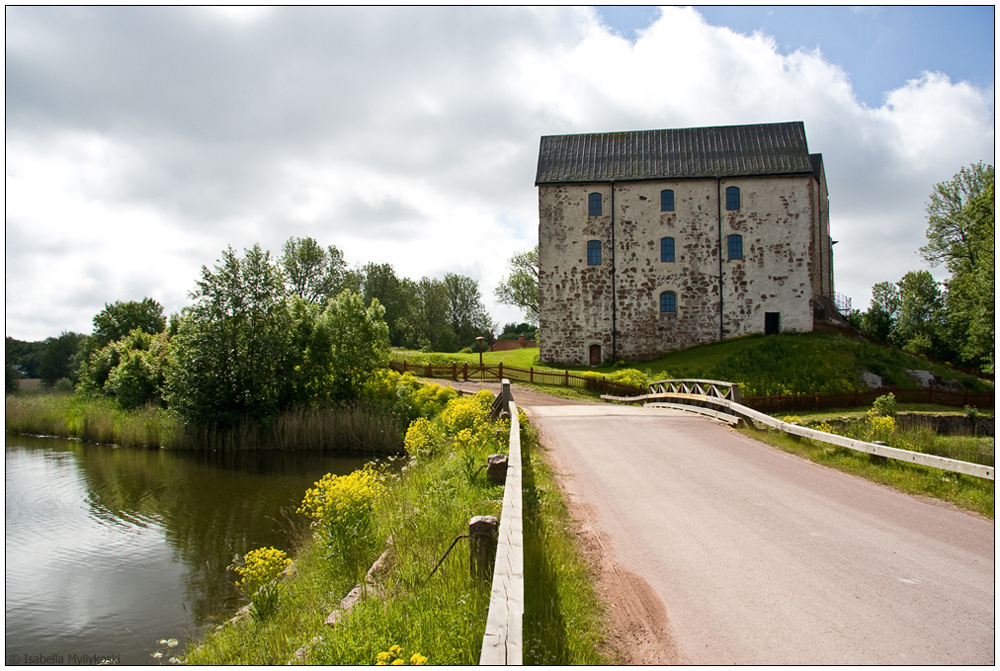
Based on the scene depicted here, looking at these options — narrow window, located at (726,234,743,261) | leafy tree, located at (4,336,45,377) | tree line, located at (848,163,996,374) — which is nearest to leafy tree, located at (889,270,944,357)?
tree line, located at (848,163,996,374)

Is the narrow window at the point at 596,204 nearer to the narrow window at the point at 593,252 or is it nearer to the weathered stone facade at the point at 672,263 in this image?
the weathered stone facade at the point at 672,263

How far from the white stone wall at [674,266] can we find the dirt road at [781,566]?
2768 centimetres

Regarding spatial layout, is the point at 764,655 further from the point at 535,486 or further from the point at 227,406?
the point at 227,406

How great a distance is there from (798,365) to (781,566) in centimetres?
2718

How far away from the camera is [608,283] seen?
3844cm

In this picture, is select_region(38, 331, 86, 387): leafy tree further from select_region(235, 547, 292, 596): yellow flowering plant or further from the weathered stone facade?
select_region(235, 547, 292, 596): yellow flowering plant

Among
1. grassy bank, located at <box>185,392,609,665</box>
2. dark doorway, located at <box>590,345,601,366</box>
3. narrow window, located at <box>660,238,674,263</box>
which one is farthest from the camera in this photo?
dark doorway, located at <box>590,345,601,366</box>

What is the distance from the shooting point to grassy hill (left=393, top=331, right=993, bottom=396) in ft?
93.9

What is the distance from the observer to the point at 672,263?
125 ft

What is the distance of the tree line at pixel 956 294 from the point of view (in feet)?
119

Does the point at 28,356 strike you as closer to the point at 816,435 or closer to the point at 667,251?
the point at 667,251

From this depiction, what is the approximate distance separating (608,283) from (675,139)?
1137 cm

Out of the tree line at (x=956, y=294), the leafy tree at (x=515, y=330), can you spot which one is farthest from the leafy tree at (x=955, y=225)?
the leafy tree at (x=515, y=330)

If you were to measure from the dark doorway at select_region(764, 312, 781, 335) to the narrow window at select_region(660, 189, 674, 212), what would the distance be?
899 cm
